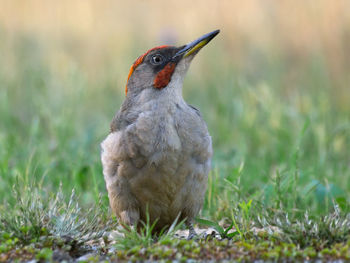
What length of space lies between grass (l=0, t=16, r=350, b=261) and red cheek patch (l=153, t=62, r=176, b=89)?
0.89 metres

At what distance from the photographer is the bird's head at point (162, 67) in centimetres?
462

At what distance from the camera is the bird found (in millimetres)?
4168

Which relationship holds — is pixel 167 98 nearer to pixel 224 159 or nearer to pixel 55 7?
pixel 224 159

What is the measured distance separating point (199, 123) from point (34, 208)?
1.36 metres

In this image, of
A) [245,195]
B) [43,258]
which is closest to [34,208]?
[43,258]

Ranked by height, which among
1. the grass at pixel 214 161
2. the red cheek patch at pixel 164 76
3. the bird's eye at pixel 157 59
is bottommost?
the grass at pixel 214 161

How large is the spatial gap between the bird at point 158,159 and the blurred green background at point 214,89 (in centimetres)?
42

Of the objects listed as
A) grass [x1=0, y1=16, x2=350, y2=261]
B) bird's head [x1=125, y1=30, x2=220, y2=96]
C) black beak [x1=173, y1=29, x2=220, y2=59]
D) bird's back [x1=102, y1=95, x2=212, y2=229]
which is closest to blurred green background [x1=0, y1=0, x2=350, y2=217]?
grass [x1=0, y1=16, x2=350, y2=261]

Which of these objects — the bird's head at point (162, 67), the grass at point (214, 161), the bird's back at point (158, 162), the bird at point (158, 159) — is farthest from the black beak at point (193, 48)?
the grass at point (214, 161)

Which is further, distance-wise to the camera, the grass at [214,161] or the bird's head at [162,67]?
the bird's head at [162,67]

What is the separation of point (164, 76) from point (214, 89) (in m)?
3.53

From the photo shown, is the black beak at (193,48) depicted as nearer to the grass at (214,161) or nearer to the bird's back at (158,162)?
the bird's back at (158,162)

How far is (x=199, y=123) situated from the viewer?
173 inches

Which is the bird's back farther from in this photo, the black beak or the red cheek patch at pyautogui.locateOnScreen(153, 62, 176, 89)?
the black beak
